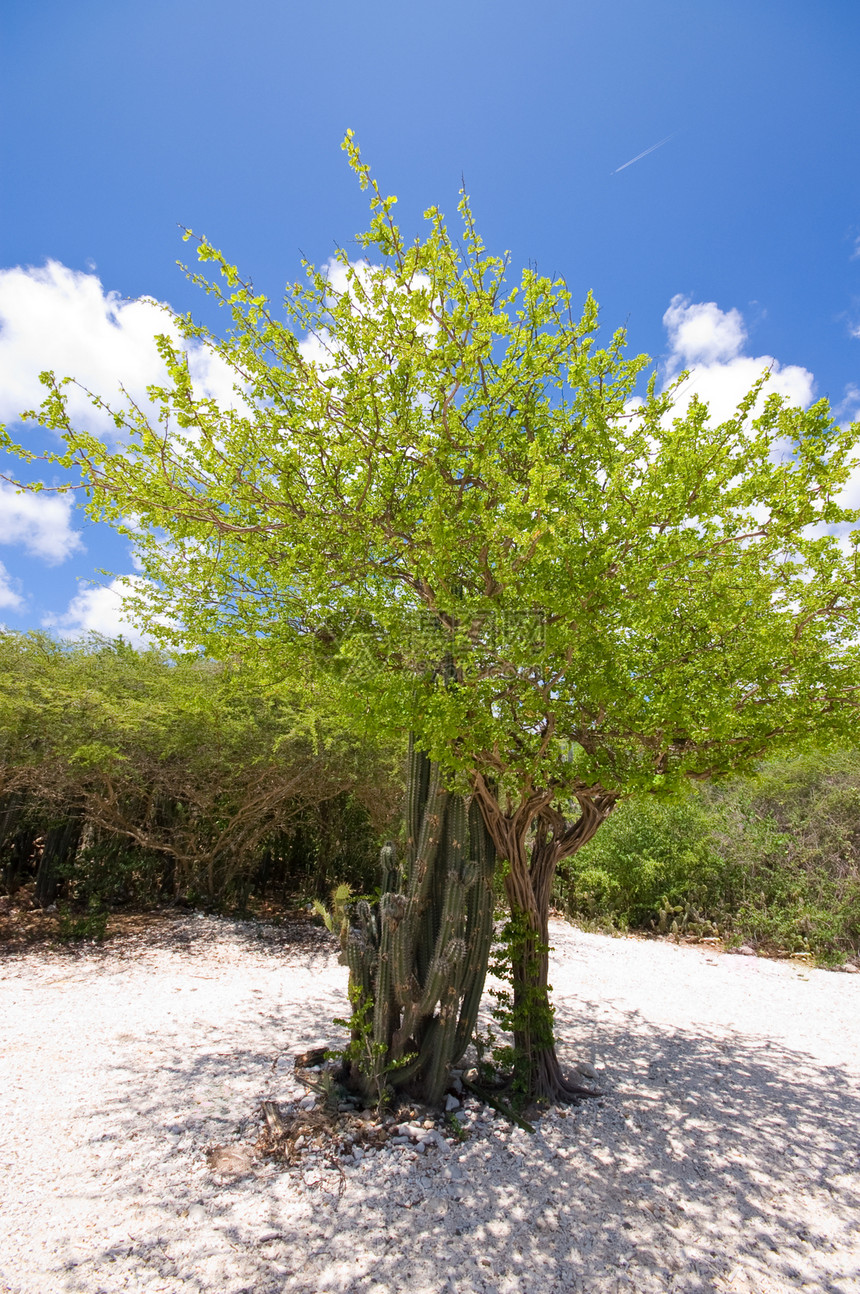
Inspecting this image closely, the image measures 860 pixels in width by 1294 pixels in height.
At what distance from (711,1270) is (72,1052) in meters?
3.76

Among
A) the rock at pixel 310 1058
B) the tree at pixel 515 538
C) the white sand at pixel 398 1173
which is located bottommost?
the white sand at pixel 398 1173

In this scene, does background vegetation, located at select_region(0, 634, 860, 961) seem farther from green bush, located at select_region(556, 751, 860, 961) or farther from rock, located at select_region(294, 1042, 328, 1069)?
rock, located at select_region(294, 1042, 328, 1069)

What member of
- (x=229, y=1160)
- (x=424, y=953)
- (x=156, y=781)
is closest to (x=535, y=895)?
(x=424, y=953)

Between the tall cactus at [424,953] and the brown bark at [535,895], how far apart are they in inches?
11.3

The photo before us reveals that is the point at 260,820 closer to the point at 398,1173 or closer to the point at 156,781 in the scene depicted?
the point at 156,781

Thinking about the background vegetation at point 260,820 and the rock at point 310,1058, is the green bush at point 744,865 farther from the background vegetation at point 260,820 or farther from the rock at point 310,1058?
the rock at point 310,1058

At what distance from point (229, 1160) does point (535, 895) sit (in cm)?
214

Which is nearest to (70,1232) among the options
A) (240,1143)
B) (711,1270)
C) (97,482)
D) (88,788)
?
(240,1143)

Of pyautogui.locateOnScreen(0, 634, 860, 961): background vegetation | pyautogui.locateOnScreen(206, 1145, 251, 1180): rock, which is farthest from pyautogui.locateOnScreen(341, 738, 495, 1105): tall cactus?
pyautogui.locateOnScreen(0, 634, 860, 961): background vegetation

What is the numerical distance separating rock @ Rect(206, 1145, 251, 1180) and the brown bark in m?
1.63

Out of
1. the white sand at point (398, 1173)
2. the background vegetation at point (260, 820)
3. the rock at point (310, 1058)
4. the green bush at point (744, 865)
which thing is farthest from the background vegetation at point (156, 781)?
the green bush at point (744, 865)

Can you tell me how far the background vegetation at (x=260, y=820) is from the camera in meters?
6.78

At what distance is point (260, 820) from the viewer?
7891 mm

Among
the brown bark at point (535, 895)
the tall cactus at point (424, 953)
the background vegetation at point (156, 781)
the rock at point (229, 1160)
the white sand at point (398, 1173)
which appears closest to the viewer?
the white sand at point (398, 1173)
